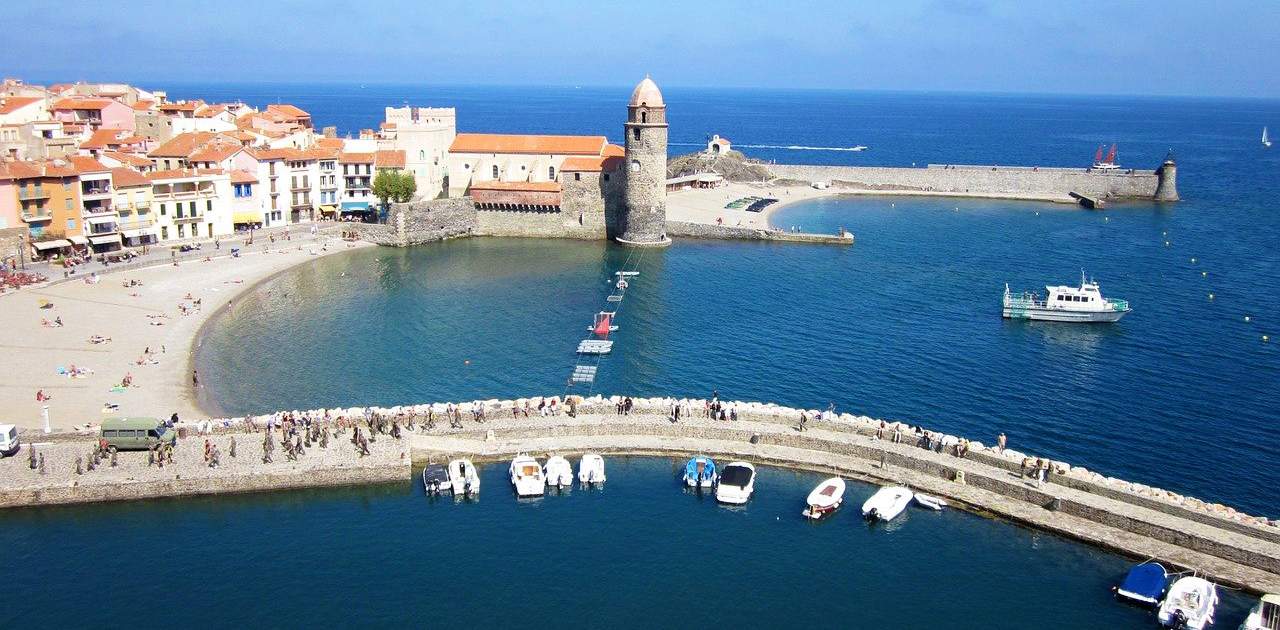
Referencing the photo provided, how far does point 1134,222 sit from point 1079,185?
1753cm

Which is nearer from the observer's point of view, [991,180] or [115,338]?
[115,338]

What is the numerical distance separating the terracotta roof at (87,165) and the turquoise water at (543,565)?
39365 millimetres

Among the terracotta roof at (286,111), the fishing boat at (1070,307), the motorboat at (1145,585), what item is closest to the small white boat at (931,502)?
the motorboat at (1145,585)

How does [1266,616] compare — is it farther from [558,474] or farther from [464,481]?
[464,481]

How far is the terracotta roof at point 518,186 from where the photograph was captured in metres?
76.5

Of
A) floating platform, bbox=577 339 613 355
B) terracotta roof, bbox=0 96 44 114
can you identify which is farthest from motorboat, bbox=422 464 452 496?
terracotta roof, bbox=0 96 44 114

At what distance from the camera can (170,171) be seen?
6794 centimetres

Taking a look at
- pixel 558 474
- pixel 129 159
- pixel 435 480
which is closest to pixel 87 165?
pixel 129 159

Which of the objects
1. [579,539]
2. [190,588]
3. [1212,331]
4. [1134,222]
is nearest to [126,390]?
[190,588]

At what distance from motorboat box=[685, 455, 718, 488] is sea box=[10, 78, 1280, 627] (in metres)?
0.69

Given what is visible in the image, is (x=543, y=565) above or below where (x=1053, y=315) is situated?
below

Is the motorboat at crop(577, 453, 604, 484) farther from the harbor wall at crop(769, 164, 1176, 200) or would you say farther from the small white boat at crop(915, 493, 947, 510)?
the harbor wall at crop(769, 164, 1176, 200)

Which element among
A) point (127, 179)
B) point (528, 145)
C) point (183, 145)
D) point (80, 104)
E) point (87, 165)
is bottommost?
point (127, 179)

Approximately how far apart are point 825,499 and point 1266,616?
37.0ft
